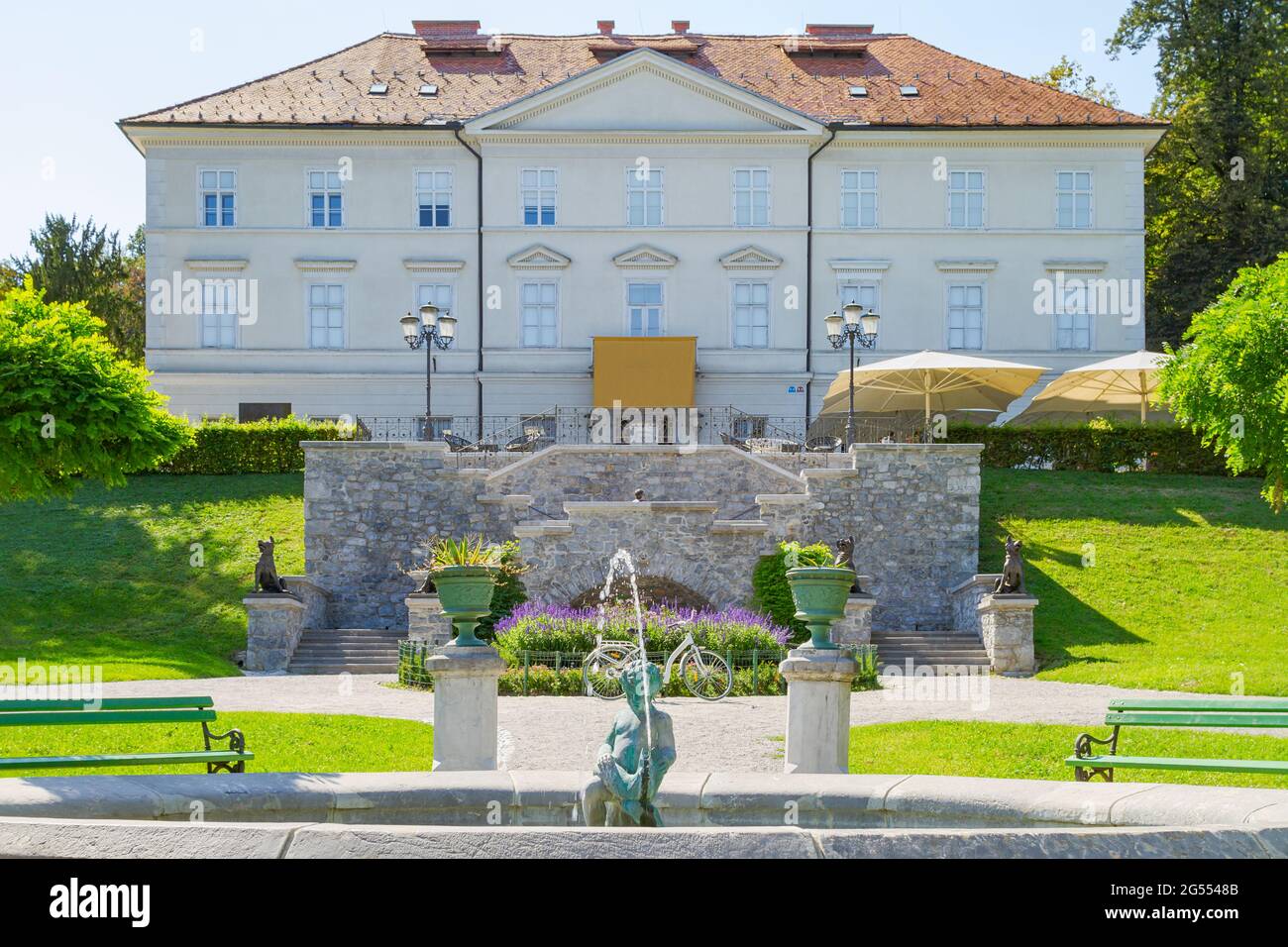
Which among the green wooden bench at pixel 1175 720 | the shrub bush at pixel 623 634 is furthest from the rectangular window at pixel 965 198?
the green wooden bench at pixel 1175 720

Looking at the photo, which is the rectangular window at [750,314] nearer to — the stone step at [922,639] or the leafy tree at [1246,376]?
the stone step at [922,639]

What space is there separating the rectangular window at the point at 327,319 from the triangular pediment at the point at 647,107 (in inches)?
228

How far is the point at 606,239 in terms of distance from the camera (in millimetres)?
39000

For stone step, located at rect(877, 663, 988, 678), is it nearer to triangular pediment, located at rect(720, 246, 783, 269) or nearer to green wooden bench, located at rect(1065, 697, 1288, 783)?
green wooden bench, located at rect(1065, 697, 1288, 783)

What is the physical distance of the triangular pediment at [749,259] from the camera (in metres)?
38.8

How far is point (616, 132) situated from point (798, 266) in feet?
19.8

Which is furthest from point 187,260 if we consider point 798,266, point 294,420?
point 798,266

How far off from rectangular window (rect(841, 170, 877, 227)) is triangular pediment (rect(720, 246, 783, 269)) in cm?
→ 231

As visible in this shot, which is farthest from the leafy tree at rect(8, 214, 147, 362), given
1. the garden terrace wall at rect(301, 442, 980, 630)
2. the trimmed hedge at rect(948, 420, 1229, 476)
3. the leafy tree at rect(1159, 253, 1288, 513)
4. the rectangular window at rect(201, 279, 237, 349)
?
the leafy tree at rect(1159, 253, 1288, 513)

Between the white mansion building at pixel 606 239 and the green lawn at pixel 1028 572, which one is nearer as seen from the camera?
the green lawn at pixel 1028 572

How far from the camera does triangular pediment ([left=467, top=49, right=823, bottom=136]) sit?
3866 cm

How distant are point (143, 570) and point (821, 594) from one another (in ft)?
63.6

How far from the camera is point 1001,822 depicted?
8594mm

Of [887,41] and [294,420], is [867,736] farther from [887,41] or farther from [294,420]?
[887,41]
